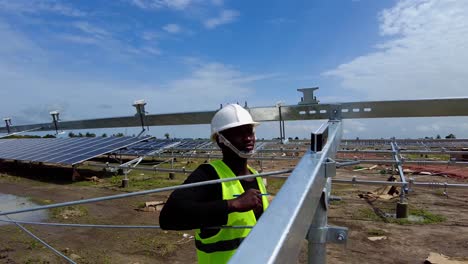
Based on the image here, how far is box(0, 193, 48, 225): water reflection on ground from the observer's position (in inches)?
266

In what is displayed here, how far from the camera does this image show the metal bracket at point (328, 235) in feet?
4.64

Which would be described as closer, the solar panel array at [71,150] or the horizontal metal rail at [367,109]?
the horizontal metal rail at [367,109]

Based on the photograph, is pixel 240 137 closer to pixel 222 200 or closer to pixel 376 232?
pixel 222 200

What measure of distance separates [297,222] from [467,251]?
5.24 metres

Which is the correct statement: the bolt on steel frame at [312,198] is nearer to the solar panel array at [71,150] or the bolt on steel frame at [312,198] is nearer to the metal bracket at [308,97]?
the metal bracket at [308,97]

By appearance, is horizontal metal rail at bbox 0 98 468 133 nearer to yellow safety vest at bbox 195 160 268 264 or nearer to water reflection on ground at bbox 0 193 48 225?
yellow safety vest at bbox 195 160 268 264

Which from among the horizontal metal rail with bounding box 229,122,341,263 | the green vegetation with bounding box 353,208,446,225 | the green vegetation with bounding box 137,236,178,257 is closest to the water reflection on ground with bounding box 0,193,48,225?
the green vegetation with bounding box 137,236,178,257

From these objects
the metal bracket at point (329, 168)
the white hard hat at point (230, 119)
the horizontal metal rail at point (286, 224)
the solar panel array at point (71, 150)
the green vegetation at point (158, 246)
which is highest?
the white hard hat at point (230, 119)

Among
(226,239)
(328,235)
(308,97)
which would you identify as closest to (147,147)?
(308,97)

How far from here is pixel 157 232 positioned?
229 inches

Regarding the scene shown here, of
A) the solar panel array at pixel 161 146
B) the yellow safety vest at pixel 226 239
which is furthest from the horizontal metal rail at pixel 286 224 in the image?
the solar panel array at pixel 161 146

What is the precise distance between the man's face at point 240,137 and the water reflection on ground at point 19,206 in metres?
6.04

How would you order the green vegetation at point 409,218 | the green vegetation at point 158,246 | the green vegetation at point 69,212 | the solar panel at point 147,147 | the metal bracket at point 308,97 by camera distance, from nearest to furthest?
the metal bracket at point 308,97
the green vegetation at point 158,246
the green vegetation at point 409,218
the green vegetation at point 69,212
the solar panel at point 147,147

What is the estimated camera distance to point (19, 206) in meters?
7.73
